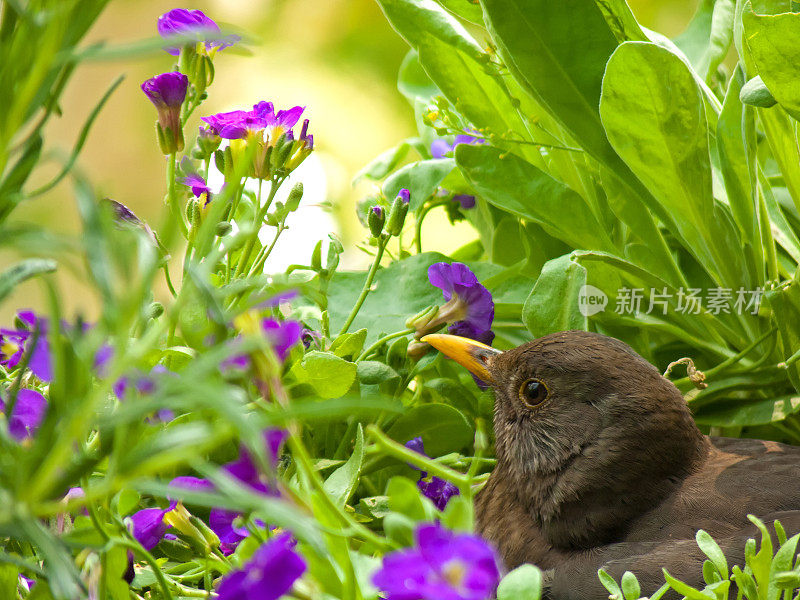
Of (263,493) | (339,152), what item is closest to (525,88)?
(263,493)

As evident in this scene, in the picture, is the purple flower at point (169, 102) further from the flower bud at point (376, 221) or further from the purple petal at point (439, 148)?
the purple petal at point (439, 148)

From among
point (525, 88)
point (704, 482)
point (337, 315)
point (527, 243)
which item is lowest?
point (704, 482)

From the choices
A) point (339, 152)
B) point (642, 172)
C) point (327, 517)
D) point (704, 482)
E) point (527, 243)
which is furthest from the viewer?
point (339, 152)

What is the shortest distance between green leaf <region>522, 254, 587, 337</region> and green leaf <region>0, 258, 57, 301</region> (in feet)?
2.14

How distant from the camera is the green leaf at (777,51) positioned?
33.9 inches

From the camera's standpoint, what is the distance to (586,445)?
3.26 ft

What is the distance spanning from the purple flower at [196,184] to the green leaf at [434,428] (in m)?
0.31

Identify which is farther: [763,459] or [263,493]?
[763,459]

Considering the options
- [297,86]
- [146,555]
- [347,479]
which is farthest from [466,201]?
[297,86]

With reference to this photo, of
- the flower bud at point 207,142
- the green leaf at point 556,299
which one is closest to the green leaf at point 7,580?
the flower bud at point 207,142

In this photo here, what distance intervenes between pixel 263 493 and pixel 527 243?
26.8 inches

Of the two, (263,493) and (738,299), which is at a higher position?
(738,299)

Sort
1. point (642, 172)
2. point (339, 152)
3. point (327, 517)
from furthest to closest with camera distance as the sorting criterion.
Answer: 1. point (339, 152)
2. point (642, 172)
3. point (327, 517)

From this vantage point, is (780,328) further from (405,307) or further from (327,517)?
(327,517)
